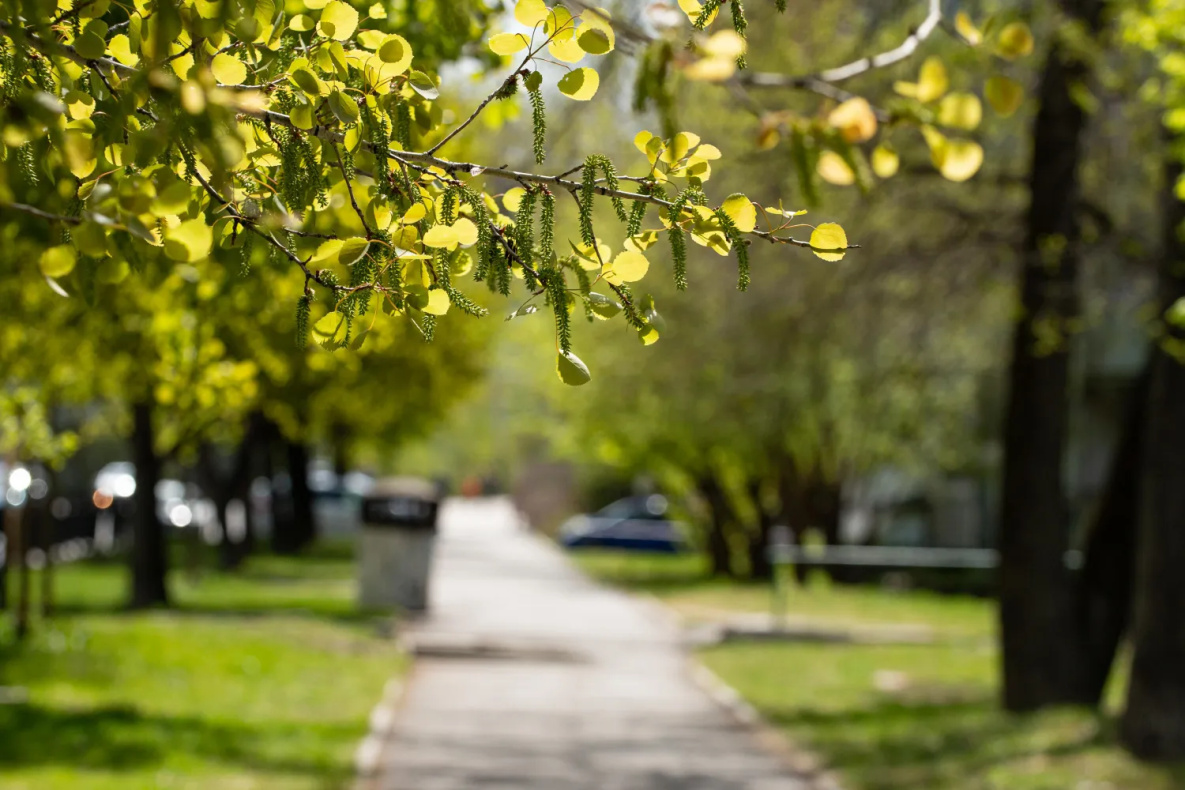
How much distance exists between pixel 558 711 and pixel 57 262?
35.7 ft

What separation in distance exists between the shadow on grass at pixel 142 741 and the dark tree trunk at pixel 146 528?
350 inches

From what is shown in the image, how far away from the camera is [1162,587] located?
982 centimetres

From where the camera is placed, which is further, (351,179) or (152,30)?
(351,179)

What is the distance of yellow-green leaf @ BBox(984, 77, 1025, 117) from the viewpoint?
243 centimetres

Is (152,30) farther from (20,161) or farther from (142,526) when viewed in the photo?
(142,526)

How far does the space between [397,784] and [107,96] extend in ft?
23.0

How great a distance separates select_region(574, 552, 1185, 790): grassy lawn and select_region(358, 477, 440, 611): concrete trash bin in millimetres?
4177

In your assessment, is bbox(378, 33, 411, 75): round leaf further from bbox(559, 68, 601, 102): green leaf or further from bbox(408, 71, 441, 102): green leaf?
bbox(559, 68, 601, 102): green leaf

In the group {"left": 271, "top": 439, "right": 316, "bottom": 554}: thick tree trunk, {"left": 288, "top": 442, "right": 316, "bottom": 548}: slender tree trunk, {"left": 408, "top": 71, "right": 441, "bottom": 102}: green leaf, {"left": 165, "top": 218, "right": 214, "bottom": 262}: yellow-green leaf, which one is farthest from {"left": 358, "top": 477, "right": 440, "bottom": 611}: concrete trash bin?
{"left": 165, "top": 218, "right": 214, "bottom": 262}: yellow-green leaf

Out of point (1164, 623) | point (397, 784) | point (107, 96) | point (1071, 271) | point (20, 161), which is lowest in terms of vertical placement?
point (397, 784)

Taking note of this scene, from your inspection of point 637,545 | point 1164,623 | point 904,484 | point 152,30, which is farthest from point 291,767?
point 637,545

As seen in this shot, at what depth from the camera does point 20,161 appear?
2.65m

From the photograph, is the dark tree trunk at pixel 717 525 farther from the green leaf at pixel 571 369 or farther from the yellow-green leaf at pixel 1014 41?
the yellow-green leaf at pixel 1014 41

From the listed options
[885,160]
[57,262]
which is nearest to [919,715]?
[885,160]
